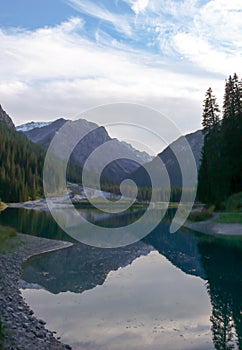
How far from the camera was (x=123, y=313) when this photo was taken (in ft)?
63.7

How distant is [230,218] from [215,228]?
241 centimetres

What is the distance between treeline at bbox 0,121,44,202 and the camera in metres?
135

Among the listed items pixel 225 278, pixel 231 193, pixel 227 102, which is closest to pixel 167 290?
pixel 225 278

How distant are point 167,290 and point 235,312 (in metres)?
5.91

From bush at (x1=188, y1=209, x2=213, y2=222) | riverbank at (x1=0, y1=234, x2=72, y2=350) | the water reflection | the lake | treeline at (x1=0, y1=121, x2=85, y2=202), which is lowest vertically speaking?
the lake

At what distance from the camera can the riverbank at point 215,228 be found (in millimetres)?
47406

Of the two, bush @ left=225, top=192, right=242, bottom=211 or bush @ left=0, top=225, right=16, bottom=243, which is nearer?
bush @ left=0, top=225, right=16, bottom=243

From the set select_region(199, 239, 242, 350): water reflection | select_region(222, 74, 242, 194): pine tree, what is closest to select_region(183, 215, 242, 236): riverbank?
select_region(199, 239, 242, 350): water reflection

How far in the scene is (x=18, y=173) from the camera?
145375 mm

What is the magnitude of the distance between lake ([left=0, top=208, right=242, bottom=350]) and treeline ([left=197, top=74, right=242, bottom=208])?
61.5 feet

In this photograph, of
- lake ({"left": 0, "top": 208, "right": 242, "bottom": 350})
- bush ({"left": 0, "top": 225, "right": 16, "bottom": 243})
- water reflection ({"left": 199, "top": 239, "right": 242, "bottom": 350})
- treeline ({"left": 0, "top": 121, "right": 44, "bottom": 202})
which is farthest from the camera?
treeline ({"left": 0, "top": 121, "right": 44, "bottom": 202})

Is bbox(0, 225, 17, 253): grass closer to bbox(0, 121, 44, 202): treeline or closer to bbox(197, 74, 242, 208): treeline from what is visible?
A: bbox(197, 74, 242, 208): treeline

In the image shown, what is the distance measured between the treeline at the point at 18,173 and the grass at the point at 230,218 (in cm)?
9557

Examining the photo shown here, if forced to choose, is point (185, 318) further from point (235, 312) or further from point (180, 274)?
point (180, 274)
